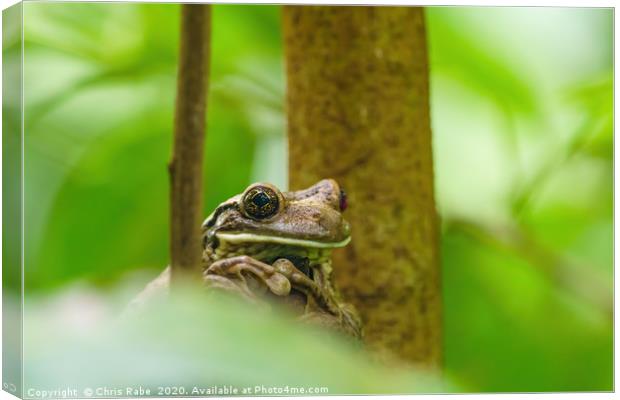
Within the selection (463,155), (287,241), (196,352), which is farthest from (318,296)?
(196,352)

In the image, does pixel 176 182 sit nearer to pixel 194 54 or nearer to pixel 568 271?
pixel 194 54

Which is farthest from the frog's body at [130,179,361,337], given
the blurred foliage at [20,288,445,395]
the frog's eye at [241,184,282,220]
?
the blurred foliage at [20,288,445,395]

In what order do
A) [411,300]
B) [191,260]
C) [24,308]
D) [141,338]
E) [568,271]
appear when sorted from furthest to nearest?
[568,271], [411,300], [24,308], [191,260], [141,338]

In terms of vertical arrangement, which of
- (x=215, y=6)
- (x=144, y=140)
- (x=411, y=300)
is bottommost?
(x=411, y=300)

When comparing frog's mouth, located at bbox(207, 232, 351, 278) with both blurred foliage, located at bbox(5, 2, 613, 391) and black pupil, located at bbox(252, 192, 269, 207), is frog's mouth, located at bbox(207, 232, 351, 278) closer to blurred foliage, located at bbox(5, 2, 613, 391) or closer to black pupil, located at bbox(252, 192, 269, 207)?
black pupil, located at bbox(252, 192, 269, 207)

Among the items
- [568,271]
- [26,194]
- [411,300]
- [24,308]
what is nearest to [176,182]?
[24,308]

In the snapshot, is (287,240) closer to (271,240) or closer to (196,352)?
(271,240)

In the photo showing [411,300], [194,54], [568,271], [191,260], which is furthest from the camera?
[568,271]
